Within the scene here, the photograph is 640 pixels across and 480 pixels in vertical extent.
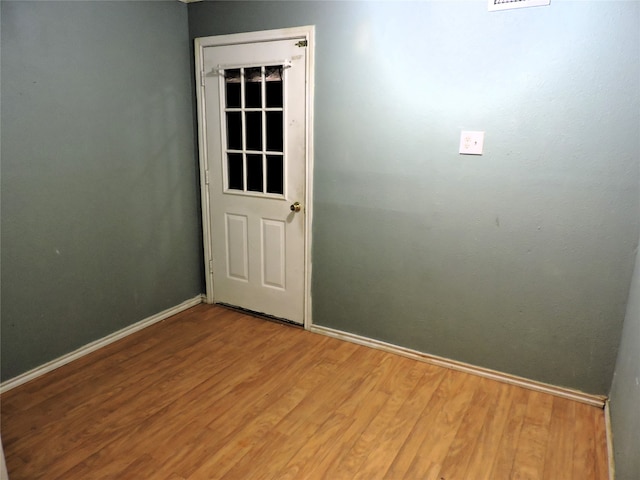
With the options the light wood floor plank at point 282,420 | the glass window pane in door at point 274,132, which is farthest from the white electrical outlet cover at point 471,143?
the light wood floor plank at point 282,420

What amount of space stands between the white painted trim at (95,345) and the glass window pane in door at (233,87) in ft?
5.09

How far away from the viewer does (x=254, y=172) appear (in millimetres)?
3211

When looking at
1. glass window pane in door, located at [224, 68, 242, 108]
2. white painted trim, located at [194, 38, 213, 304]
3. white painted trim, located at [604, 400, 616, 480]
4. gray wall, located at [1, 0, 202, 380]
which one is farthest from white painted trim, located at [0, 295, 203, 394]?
white painted trim, located at [604, 400, 616, 480]

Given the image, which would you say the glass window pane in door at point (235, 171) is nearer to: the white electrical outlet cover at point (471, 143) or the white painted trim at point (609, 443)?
the white electrical outlet cover at point (471, 143)

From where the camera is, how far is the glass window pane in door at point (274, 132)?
3018 millimetres

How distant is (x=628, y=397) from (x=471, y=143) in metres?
1.39

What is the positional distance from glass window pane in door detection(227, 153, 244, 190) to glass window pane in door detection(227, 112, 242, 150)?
6 centimetres

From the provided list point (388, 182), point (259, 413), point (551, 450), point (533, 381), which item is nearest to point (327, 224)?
point (388, 182)

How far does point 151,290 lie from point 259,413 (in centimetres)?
140

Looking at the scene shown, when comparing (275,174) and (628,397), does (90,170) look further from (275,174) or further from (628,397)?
(628,397)

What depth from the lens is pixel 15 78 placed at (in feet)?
7.49

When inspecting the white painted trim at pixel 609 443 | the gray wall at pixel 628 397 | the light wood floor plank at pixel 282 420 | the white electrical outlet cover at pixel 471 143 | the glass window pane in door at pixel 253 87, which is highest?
the glass window pane in door at pixel 253 87

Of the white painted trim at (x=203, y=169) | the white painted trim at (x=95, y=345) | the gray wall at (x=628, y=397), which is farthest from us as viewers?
the white painted trim at (x=203, y=169)

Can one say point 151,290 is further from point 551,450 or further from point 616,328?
point 616,328
